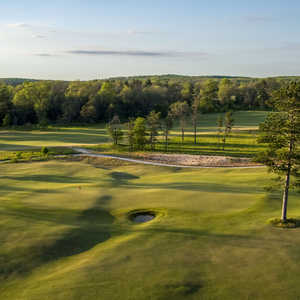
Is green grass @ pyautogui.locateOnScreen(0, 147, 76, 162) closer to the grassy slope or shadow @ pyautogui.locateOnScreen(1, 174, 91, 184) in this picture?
shadow @ pyautogui.locateOnScreen(1, 174, 91, 184)

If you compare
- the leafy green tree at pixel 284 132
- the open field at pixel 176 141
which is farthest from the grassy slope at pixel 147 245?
the open field at pixel 176 141

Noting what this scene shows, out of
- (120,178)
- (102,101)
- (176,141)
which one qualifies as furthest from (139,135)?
(102,101)

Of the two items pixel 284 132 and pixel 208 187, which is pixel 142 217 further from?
pixel 284 132

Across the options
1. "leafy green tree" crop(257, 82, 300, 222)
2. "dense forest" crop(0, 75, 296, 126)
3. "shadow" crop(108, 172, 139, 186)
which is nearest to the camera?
"leafy green tree" crop(257, 82, 300, 222)

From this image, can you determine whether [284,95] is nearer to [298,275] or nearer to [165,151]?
[298,275]

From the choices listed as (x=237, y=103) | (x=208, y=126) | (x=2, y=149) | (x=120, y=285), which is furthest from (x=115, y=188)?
(x=237, y=103)

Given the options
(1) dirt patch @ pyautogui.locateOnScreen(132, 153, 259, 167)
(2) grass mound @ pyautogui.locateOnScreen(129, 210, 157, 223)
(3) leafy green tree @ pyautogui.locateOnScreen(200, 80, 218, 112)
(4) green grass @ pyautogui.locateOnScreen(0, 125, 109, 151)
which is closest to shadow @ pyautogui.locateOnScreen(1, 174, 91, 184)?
(2) grass mound @ pyautogui.locateOnScreen(129, 210, 157, 223)
